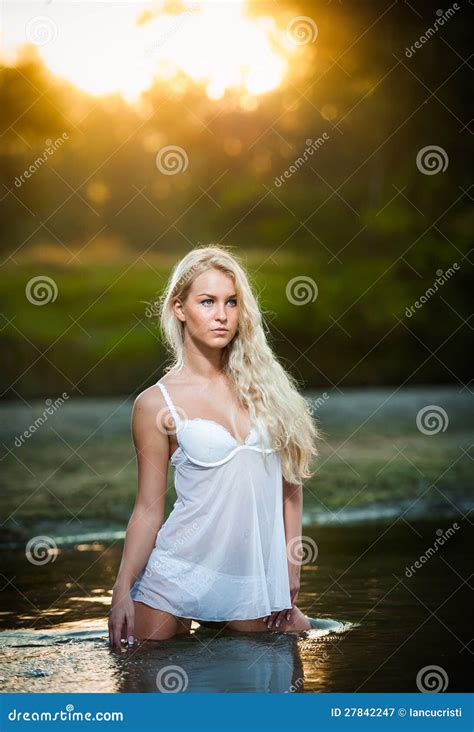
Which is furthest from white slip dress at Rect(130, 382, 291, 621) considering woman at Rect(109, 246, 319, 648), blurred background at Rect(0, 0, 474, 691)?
blurred background at Rect(0, 0, 474, 691)

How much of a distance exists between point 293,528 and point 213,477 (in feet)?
1.18

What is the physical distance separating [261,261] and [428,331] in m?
4.02

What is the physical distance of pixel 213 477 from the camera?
3523 mm

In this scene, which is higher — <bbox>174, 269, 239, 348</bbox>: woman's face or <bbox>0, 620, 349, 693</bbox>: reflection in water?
<bbox>174, 269, 239, 348</bbox>: woman's face

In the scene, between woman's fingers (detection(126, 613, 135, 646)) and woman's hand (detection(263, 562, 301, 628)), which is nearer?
woman's fingers (detection(126, 613, 135, 646))

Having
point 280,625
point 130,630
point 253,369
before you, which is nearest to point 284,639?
point 280,625

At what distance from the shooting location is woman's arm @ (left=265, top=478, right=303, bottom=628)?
12.0ft

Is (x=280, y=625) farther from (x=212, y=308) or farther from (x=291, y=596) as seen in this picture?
(x=212, y=308)

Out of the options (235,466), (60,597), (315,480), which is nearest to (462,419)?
(315,480)

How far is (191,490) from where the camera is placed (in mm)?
3557

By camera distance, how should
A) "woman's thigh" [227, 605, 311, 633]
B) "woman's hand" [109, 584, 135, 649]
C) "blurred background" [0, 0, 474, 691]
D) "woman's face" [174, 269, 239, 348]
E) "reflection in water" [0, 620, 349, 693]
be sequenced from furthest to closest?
1. "blurred background" [0, 0, 474, 691]
2. "woman's thigh" [227, 605, 311, 633]
3. "woman's face" [174, 269, 239, 348]
4. "woman's hand" [109, 584, 135, 649]
5. "reflection in water" [0, 620, 349, 693]

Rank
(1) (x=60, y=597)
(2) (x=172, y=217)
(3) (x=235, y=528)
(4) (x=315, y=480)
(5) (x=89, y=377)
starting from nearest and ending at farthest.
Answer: (3) (x=235, y=528) < (1) (x=60, y=597) < (4) (x=315, y=480) < (5) (x=89, y=377) < (2) (x=172, y=217)

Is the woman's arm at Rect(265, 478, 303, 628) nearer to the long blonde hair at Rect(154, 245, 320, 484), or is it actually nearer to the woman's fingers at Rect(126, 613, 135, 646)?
→ the long blonde hair at Rect(154, 245, 320, 484)

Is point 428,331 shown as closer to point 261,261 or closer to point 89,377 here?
point 261,261
